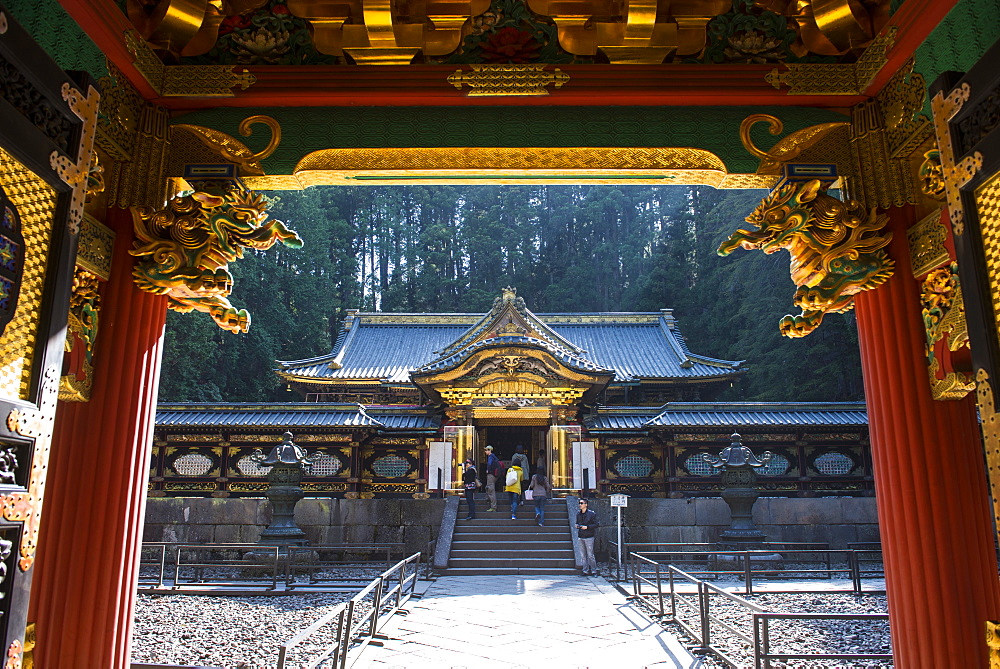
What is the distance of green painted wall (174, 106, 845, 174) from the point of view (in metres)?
4.54

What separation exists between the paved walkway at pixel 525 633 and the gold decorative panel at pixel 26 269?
4.82 metres

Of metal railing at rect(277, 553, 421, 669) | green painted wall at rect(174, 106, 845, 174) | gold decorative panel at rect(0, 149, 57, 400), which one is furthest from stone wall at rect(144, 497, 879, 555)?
gold decorative panel at rect(0, 149, 57, 400)

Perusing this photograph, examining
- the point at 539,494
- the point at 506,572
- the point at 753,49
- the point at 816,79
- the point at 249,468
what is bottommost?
the point at 506,572

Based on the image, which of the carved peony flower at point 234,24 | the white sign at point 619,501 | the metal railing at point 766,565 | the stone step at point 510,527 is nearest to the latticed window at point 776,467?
the metal railing at point 766,565

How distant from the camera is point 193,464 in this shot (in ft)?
55.0

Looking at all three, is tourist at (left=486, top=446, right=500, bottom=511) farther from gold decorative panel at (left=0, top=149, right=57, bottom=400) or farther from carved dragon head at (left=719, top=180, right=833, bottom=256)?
gold decorative panel at (left=0, top=149, right=57, bottom=400)

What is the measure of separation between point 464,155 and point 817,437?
14870 millimetres

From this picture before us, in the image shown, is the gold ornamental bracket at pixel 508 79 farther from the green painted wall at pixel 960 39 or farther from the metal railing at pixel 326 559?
the metal railing at pixel 326 559

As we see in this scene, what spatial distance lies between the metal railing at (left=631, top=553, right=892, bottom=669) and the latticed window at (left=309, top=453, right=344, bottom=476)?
824cm

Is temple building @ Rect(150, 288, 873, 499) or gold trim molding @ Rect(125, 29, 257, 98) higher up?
gold trim molding @ Rect(125, 29, 257, 98)

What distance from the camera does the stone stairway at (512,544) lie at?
13.2 meters

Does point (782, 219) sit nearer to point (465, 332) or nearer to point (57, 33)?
point (57, 33)

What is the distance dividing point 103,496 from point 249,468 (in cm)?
1369

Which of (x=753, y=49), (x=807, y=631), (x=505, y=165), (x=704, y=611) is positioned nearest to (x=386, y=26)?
(x=505, y=165)
